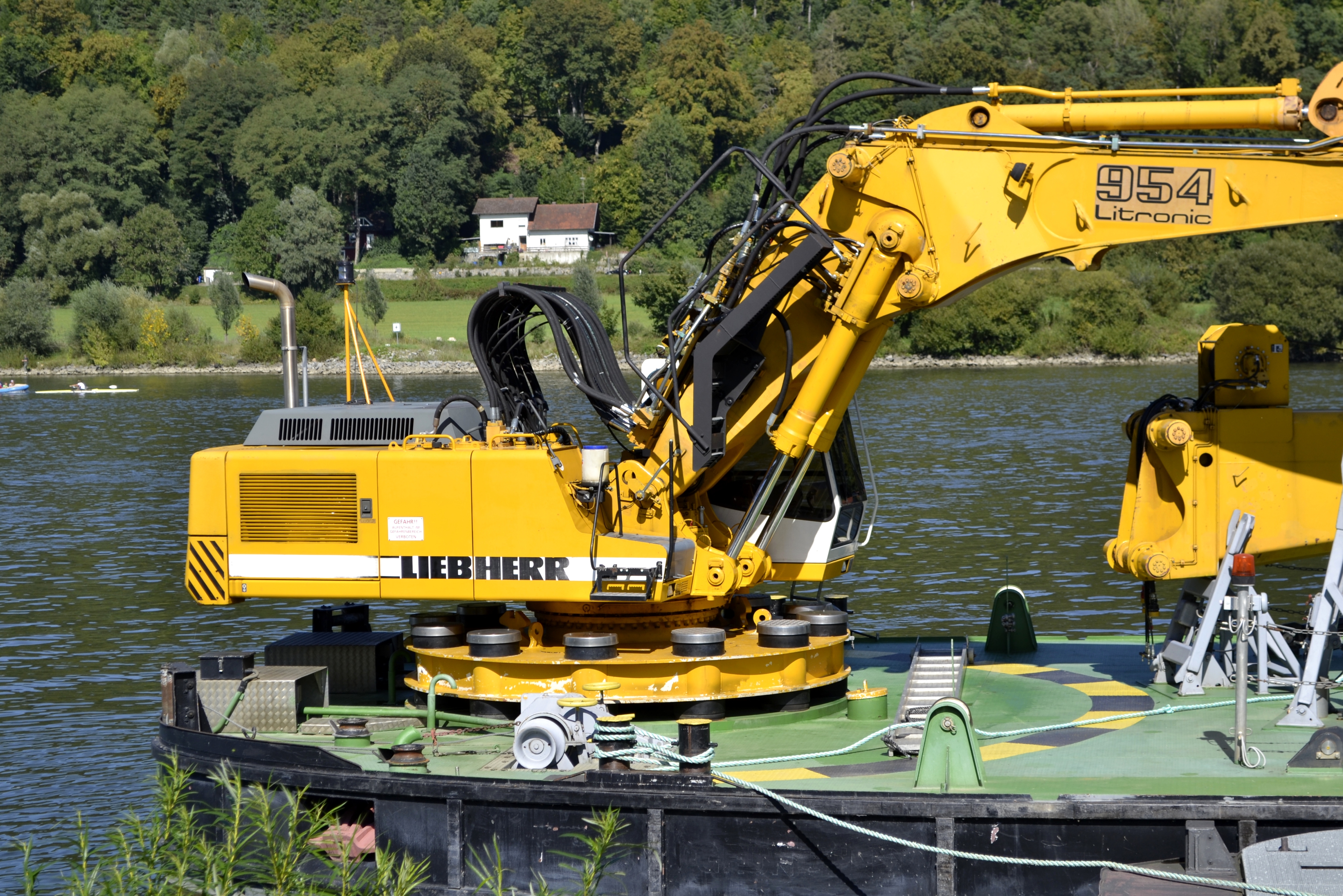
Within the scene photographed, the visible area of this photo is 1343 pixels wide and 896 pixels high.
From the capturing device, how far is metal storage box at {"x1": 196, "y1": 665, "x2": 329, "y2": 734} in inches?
429

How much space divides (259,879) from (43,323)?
87163 mm

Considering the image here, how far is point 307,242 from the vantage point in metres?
104

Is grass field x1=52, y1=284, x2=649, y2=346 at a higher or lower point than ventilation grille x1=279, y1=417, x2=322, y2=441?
higher

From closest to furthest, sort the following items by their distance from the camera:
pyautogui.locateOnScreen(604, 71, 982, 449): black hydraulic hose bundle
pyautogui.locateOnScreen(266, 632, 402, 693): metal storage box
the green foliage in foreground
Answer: the green foliage in foreground < pyautogui.locateOnScreen(604, 71, 982, 449): black hydraulic hose bundle < pyautogui.locateOnScreen(266, 632, 402, 693): metal storage box

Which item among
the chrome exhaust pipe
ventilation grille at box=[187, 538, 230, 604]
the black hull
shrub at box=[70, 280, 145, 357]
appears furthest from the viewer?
shrub at box=[70, 280, 145, 357]

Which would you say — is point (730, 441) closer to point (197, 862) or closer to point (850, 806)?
point (850, 806)

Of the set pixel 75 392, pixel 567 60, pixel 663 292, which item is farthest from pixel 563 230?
pixel 75 392

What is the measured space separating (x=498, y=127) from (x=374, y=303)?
5586cm

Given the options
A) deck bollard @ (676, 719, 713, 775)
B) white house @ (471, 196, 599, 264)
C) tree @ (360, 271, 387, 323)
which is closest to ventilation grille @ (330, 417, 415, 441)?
deck bollard @ (676, 719, 713, 775)

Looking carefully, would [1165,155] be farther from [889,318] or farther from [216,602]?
[216,602]

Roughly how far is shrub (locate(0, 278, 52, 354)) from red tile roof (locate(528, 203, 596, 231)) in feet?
134

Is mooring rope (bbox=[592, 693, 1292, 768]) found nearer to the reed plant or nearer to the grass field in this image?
the reed plant

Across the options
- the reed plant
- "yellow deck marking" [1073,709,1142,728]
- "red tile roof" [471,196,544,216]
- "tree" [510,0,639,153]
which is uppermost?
"tree" [510,0,639,153]

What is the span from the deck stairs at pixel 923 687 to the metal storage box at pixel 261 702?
4.13m
